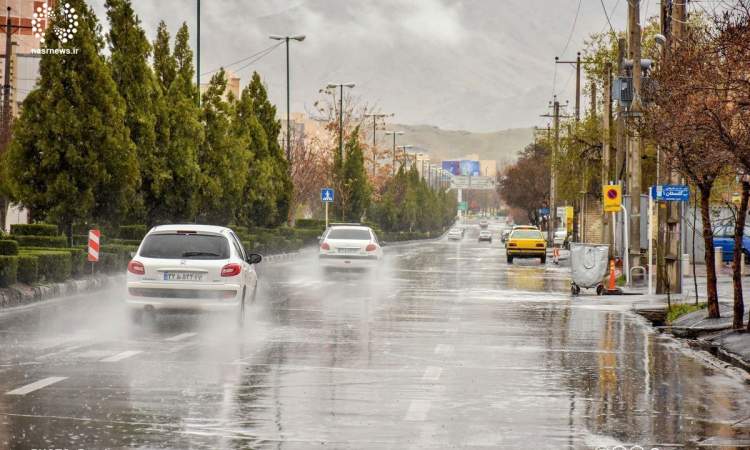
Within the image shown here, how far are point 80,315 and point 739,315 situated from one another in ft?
36.6

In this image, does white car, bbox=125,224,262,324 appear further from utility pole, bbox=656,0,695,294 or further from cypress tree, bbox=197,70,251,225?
cypress tree, bbox=197,70,251,225

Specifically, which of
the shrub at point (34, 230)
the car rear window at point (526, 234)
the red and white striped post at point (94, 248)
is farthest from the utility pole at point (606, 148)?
the red and white striped post at point (94, 248)

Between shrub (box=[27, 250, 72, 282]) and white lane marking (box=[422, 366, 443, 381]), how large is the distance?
643 inches

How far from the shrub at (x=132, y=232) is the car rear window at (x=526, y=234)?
22.5 meters

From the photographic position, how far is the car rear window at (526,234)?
66.8 meters

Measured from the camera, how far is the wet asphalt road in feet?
35.3

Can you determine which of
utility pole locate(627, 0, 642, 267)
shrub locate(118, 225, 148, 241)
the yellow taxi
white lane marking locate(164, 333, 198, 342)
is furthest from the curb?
the yellow taxi

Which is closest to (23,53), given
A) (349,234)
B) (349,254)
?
(349,234)

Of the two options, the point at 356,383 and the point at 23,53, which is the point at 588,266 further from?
the point at 23,53

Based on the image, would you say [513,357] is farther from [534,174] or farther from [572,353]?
[534,174]

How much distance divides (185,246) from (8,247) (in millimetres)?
8581

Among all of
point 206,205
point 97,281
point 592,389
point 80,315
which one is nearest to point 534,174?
point 206,205

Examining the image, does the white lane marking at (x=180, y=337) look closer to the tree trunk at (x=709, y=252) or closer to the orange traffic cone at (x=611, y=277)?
the tree trunk at (x=709, y=252)

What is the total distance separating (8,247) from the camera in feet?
97.2
